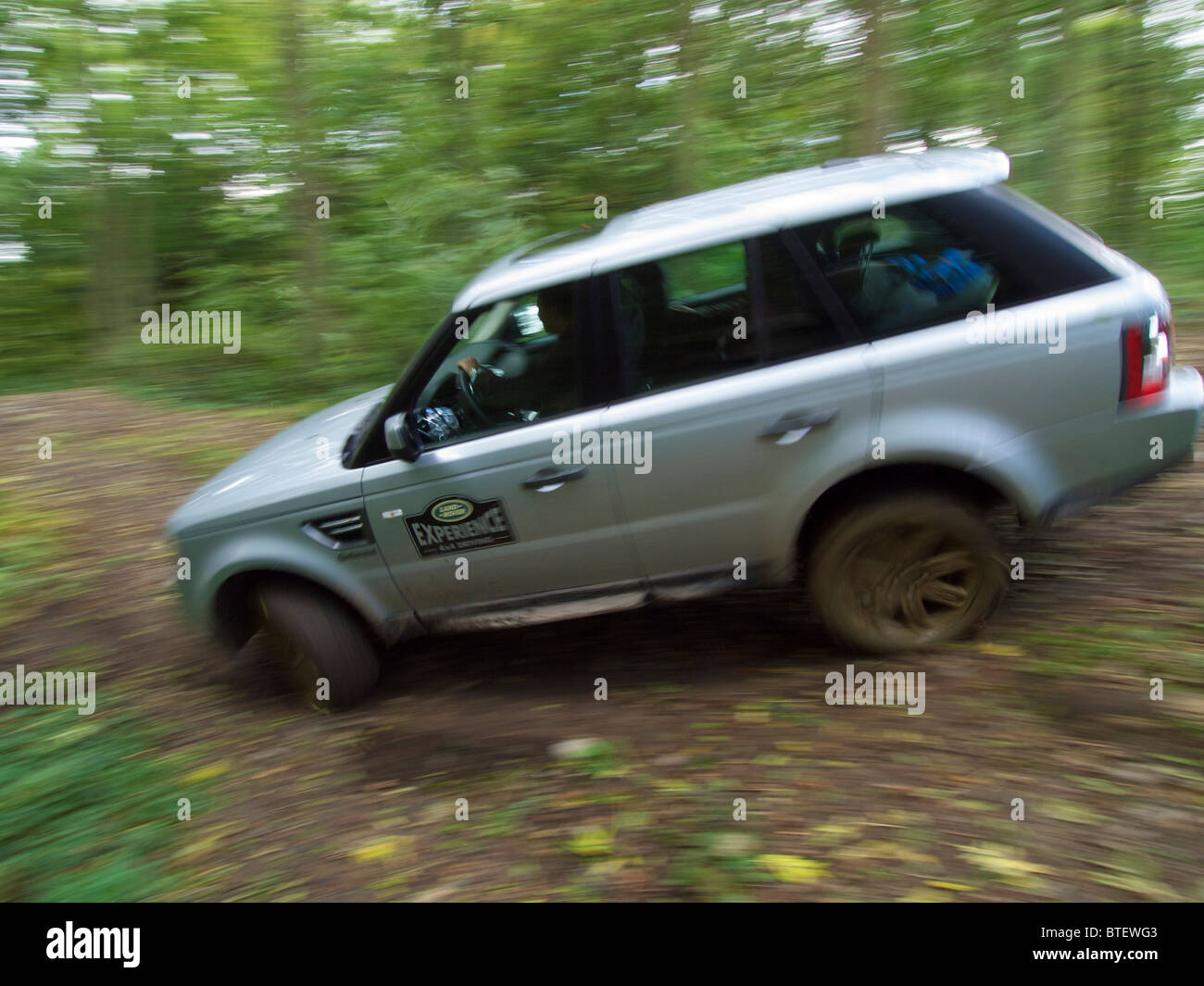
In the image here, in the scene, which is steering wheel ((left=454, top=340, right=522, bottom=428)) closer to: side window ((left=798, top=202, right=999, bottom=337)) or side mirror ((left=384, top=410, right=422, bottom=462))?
side mirror ((left=384, top=410, right=422, bottom=462))

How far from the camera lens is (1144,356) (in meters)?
3.18

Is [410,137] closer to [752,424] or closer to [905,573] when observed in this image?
[752,424]

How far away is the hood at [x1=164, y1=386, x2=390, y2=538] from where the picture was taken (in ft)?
12.1

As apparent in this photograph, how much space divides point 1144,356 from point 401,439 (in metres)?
2.69

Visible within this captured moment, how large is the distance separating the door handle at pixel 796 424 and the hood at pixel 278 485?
165 centimetres

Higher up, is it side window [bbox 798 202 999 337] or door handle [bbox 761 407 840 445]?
side window [bbox 798 202 999 337]

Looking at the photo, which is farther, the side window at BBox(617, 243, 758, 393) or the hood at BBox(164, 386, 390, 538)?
the hood at BBox(164, 386, 390, 538)

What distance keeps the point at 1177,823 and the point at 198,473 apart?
692 centimetres

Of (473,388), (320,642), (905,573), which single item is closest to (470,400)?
(473,388)

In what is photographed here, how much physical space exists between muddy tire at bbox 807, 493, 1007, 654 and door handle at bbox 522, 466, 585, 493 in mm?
975

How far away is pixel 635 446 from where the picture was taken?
11.1 feet

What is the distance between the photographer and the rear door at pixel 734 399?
329 centimetres

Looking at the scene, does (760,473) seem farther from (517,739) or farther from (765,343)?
(517,739)

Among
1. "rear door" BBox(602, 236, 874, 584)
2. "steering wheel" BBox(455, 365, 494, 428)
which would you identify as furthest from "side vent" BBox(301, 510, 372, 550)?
"rear door" BBox(602, 236, 874, 584)
